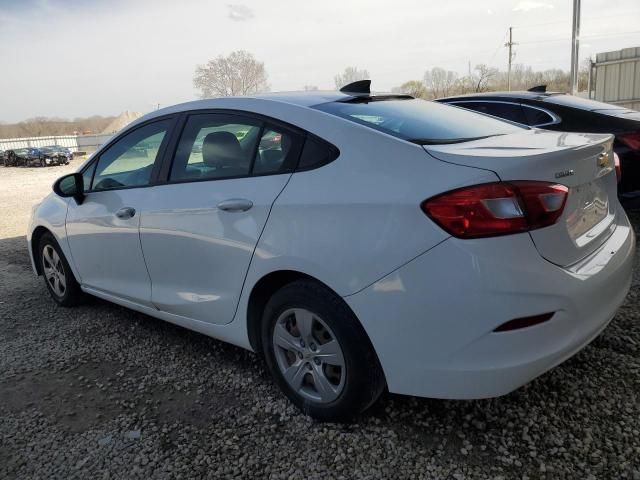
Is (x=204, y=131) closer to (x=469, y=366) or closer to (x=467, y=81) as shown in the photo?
(x=469, y=366)

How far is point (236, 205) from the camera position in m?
2.68

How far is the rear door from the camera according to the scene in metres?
2.63

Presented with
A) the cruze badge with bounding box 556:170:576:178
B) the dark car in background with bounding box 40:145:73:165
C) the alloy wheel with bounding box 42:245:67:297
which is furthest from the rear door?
the dark car in background with bounding box 40:145:73:165

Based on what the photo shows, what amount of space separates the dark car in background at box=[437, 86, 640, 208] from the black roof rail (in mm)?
2799

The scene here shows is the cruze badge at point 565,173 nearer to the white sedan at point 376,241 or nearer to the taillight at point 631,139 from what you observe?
the white sedan at point 376,241

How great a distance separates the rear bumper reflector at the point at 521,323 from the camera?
1.98 metres

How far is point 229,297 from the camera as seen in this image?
282cm

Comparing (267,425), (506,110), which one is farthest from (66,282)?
(506,110)

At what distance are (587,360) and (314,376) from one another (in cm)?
157

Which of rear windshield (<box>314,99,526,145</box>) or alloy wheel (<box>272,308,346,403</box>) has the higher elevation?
rear windshield (<box>314,99,526,145</box>)

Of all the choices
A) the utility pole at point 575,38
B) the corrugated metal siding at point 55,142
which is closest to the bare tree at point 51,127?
the corrugated metal siding at point 55,142

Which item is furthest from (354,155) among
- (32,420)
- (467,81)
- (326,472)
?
(467,81)

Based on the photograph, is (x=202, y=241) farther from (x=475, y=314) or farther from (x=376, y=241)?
(x=475, y=314)

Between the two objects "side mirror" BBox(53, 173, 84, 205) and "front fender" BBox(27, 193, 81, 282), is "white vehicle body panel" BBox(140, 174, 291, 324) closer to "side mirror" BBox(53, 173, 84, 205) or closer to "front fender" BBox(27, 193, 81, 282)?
"side mirror" BBox(53, 173, 84, 205)
